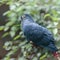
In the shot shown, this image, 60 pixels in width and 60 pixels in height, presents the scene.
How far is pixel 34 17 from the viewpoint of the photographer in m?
2.21

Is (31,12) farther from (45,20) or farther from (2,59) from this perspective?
(2,59)

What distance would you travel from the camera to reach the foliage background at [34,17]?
2166mm

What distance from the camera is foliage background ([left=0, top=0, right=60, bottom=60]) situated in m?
2.17

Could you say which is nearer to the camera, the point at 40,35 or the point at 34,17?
the point at 40,35

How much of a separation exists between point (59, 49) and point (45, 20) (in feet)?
0.91

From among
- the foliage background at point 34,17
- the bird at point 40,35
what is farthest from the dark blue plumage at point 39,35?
the foliage background at point 34,17

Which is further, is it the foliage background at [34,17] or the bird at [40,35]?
the foliage background at [34,17]

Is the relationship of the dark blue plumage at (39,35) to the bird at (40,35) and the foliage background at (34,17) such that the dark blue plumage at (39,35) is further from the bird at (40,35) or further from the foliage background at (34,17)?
the foliage background at (34,17)

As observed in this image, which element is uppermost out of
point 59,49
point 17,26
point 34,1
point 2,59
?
point 34,1

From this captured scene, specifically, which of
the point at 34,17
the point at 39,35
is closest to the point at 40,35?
the point at 39,35

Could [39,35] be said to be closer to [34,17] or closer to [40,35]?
[40,35]

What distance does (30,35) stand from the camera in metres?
1.96

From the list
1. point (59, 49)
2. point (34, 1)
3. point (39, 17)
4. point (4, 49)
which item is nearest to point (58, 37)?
point (59, 49)

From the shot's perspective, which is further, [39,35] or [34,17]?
[34,17]
